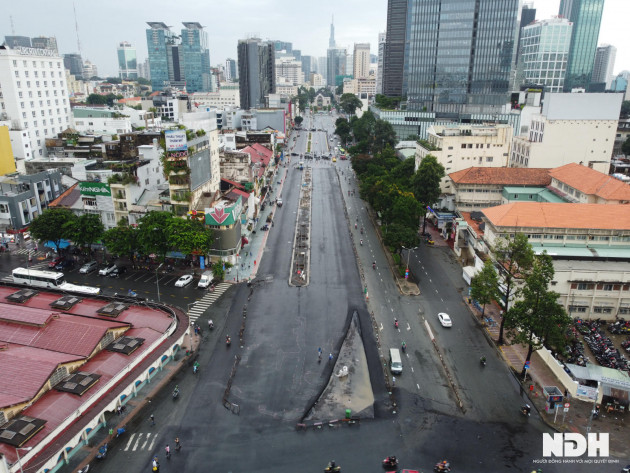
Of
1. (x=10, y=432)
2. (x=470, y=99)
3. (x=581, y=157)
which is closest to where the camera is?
(x=10, y=432)

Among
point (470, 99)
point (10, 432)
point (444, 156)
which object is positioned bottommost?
point (10, 432)

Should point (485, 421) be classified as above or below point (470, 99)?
below

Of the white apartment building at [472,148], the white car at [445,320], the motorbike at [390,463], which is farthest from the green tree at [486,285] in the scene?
the white apartment building at [472,148]

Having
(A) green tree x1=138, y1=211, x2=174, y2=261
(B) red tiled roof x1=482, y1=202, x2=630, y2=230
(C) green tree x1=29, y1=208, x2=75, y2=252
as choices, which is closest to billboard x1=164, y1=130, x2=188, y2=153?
(A) green tree x1=138, y1=211, x2=174, y2=261

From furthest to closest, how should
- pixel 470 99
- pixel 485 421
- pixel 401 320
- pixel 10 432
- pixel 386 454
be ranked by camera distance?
pixel 470 99 < pixel 401 320 < pixel 485 421 < pixel 386 454 < pixel 10 432

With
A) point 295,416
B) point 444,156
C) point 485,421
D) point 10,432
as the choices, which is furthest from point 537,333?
point 444,156

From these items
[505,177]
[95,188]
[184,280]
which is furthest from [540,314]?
[95,188]

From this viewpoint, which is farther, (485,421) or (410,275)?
(410,275)

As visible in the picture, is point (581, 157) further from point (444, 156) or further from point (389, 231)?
point (389, 231)
